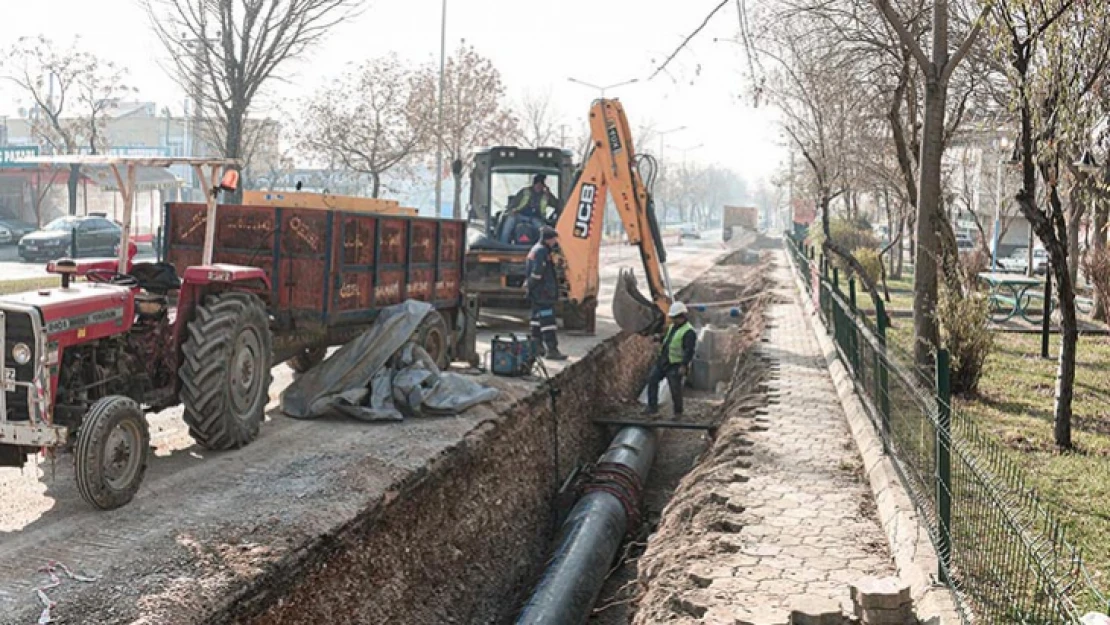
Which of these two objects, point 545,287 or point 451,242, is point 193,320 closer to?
point 451,242

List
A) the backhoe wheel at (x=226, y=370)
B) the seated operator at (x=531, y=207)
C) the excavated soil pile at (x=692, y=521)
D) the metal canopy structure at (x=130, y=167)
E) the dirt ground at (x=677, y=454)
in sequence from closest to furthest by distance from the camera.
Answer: the excavated soil pile at (x=692, y=521) → the metal canopy structure at (x=130, y=167) → the backhoe wheel at (x=226, y=370) → the dirt ground at (x=677, y=454) → the seated operator at (x=531, y=207)

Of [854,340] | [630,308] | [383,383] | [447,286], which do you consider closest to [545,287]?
[447,286]

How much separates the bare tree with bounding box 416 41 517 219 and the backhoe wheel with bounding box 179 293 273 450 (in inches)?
1129

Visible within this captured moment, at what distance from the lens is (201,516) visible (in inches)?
296

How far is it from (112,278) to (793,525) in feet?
18.6

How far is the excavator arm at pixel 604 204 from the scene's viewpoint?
55.6ft

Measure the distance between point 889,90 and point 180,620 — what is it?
1569cm

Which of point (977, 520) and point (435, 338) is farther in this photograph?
point (435, 338)

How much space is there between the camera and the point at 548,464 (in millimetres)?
13047

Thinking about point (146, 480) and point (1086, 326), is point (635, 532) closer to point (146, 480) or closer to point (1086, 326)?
point (146, 480)

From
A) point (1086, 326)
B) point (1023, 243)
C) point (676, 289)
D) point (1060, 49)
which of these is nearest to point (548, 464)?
point (1060, 49)

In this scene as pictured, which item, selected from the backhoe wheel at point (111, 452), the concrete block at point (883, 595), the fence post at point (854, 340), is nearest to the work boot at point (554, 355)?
the fence post at point (854, 340)

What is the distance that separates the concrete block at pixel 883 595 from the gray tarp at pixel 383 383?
6.12m

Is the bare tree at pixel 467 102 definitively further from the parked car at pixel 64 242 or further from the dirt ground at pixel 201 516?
the dirt ground at pixel 201 516
